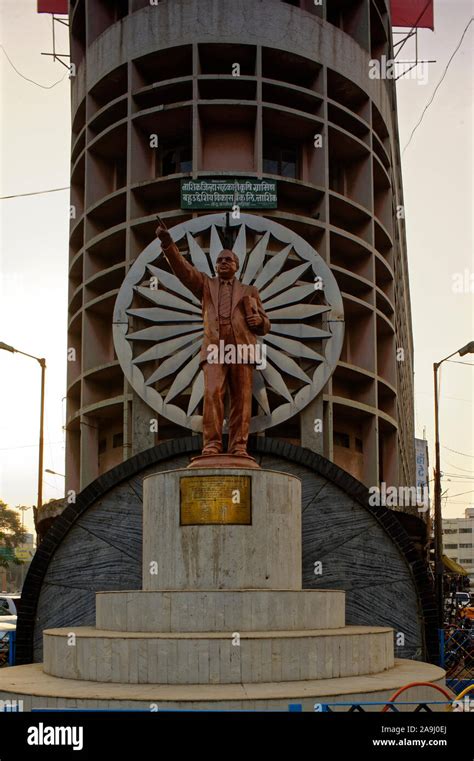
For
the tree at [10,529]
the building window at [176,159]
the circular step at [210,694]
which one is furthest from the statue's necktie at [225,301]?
the tree at [10,529]

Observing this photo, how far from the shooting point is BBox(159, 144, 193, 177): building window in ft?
98.7

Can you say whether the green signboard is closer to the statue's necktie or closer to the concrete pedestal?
the statue's necktie

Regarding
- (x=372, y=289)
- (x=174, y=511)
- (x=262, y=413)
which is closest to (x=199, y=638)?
(x=174, y=511)

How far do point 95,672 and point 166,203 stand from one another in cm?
1853

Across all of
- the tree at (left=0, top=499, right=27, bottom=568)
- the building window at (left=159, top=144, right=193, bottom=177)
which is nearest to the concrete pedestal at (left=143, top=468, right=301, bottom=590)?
the building window at (left=159, top=144, right=193, bottom=177)

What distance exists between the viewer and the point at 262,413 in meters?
22.3

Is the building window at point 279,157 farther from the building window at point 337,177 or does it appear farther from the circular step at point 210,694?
the circular step at point 210,694

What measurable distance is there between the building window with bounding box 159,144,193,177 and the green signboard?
4.60m

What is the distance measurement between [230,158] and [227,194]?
11.7ft

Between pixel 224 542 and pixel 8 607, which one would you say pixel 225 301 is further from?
pixel 8 607

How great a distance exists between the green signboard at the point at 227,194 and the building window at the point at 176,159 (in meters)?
4.60

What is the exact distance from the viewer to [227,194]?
1013 inches

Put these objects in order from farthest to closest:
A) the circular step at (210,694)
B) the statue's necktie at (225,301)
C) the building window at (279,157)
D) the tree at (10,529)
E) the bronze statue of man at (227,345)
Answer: the tree at (10,529) → the building window at (279,157) → the statue's necktie at (225,301) → the bronze statue of man at (227,345) → the circular step at (210,694)

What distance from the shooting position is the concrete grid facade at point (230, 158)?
27406 mm
